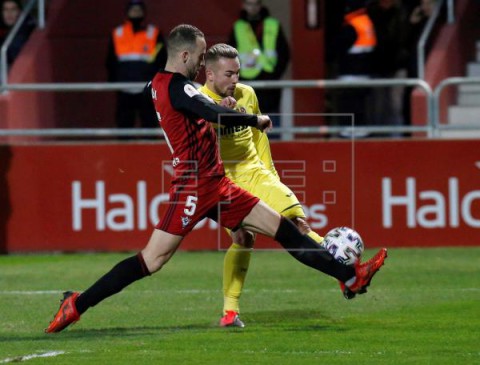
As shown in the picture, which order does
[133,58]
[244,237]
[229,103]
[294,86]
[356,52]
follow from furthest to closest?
1. [133,58]
2. [356,52]
3. [294,86]
4. [244,237]
5. [229,103]

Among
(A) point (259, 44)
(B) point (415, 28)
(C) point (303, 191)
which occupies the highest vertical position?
(B) point (415, 28)

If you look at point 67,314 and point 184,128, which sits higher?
point 184,128

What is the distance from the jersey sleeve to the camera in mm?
9914

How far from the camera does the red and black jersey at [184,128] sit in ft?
33.1

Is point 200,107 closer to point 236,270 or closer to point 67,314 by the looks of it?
point 236,270

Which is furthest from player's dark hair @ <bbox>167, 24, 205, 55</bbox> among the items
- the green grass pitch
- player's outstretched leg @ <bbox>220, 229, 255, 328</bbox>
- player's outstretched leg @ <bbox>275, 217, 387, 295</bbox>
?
the green grass pitch

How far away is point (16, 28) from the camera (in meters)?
19.8

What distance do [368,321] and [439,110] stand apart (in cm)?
631

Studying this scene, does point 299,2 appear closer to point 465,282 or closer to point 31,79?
point 31,79

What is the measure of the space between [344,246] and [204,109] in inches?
61.8

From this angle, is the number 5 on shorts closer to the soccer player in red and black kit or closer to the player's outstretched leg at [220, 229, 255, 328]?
the soccer player in red and black kit

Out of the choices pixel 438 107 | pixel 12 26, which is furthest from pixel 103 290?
pixel 12 26

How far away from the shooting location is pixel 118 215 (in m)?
16.3

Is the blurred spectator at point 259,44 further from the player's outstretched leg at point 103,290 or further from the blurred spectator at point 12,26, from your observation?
the player's outstretched leg at point 103,290
